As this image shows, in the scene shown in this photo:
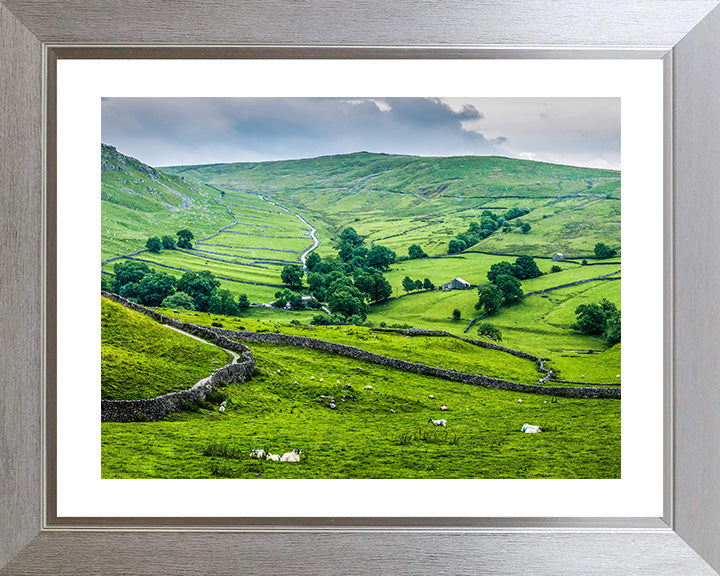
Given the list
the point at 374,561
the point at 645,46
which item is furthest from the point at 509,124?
the point at 374,561

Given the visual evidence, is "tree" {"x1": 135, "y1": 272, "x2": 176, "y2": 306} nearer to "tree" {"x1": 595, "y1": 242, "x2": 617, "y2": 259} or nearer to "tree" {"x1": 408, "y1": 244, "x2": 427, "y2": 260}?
"tree" {"x1": 408, "y1": 244, "x2": 427, "y2": 260}

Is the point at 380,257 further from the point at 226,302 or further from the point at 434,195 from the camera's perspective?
A: the point at 226,302

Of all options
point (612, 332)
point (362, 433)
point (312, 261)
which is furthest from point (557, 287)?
point (362, 433)

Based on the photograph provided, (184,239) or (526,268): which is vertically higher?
(184,239)

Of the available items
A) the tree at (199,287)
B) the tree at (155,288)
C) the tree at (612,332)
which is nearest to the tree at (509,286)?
the tree at (612,332)

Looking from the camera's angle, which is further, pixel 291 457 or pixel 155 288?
pixel 155 288

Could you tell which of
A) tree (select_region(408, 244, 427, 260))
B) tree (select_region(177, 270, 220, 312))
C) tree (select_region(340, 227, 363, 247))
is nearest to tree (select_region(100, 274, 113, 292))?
tree (select_region(177, 270, 220, 312))
